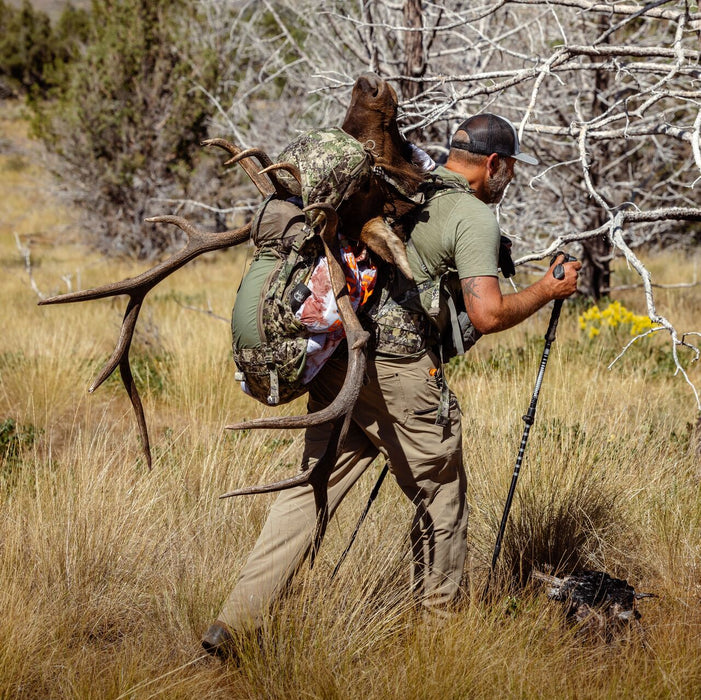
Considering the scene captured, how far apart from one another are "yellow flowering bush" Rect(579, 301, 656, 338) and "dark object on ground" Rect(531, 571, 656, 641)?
3039mm

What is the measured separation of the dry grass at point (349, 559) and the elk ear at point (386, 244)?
1.16 m

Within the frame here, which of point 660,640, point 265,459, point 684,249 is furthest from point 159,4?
point 660,640

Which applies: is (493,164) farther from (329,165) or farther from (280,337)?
(280,337)

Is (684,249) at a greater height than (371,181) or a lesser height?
lesser

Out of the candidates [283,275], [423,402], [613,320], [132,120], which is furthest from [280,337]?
[132,120]

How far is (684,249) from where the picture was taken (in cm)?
1280

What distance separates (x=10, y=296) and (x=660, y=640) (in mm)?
8857

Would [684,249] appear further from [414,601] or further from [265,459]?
[414,601]

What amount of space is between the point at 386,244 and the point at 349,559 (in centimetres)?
128

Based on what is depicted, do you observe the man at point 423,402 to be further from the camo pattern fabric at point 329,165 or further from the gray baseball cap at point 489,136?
the camo pattern fabric at point 329,165

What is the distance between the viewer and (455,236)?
9.07ft

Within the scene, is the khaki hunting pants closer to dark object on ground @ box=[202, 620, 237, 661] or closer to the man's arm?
dark object on ground @ box=[202, 620, 237, 661]

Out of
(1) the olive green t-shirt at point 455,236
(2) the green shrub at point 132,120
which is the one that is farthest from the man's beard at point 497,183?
(2) the green shrub at point 132,120

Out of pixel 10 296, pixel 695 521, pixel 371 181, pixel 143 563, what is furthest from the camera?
pixel 10 296
